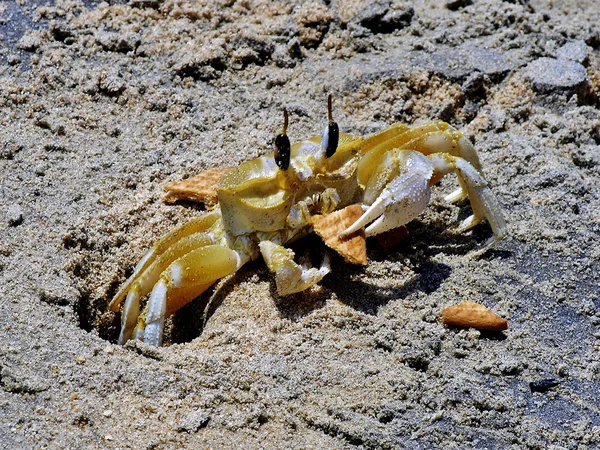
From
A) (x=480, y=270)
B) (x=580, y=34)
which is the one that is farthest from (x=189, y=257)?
(x=580, y=34)

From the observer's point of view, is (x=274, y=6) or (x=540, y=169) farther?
(x=274, y=6)

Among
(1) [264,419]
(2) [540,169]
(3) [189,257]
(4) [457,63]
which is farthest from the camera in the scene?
(4) [457,63]

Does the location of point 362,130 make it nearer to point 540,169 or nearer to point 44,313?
point 540,169

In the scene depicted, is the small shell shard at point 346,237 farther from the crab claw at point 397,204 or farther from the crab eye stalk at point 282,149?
the crab eye stalk at point 282,149

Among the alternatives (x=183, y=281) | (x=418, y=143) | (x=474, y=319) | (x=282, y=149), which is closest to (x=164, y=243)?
(x=183, y=281)

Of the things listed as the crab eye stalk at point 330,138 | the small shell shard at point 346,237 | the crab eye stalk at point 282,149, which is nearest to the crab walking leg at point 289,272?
the small shell shard at point 346,237
